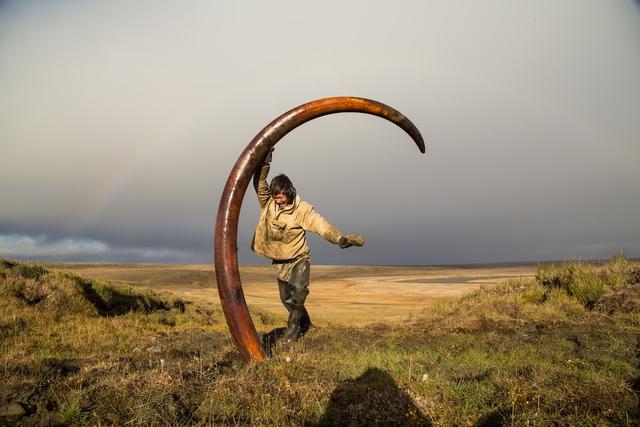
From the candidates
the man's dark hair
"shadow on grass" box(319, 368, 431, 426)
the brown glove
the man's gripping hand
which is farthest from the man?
"shadow on grass" box(319, 368, 431, 426)

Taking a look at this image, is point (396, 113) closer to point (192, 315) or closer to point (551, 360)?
point (551, 360)

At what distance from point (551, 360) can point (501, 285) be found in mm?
8516

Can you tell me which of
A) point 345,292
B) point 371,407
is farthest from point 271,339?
point 345,292

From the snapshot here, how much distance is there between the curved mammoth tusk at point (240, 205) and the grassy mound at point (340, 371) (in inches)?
16.5

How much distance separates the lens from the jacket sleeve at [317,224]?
6.21 meters

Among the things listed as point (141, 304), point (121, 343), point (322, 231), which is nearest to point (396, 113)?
point (322, 231)

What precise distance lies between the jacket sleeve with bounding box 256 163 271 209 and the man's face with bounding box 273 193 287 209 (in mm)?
142

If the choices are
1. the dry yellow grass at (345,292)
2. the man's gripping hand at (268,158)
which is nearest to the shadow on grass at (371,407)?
the man's gripping hand at (268,158)

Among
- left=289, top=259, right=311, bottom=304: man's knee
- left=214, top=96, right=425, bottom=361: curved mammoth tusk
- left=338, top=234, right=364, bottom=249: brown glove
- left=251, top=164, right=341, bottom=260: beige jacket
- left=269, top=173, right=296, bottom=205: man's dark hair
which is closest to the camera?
left=214, top=96, right=425, bottom=361: curved mammoth tusk

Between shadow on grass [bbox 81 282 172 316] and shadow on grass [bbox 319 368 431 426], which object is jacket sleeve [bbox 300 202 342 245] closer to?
shadow on grass [bbox 319 368 431 426]

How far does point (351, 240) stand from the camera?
18.7 ft

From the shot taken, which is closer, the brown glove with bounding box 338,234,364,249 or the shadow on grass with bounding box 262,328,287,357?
the brown glove with bounding box 338,234,364,249

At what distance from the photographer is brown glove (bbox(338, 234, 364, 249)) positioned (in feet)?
→ 18.4

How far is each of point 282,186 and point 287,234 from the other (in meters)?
0.79
